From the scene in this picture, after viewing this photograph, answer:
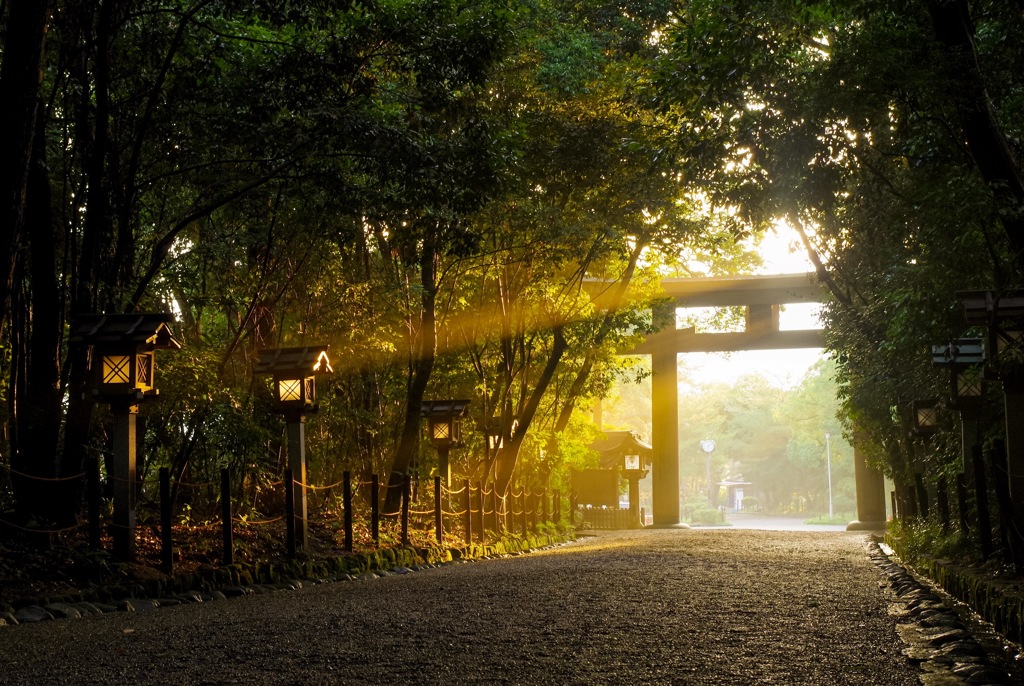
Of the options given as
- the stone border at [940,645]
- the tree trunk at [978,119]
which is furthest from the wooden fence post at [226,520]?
the tree trunk at [978,119]

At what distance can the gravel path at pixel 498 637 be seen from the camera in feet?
13.1

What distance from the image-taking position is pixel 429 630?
511 cm

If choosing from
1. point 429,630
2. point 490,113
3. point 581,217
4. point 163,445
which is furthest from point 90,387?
point 581,217

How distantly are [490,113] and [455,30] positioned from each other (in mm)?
3315

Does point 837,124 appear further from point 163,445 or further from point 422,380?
point 163,445

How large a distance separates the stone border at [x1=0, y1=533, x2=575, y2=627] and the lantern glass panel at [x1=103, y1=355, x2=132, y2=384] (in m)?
1.62

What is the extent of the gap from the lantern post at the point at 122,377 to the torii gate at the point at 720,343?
54.3 ft

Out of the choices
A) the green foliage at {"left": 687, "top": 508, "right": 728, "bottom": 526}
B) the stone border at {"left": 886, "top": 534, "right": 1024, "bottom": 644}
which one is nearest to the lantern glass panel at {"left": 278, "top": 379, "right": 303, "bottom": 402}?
the stone border at {"left": 886, "top": 534, "right": 1024, "bottom": 644}

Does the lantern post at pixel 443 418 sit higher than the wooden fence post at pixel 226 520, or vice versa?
the lantern post at pixel 443 418

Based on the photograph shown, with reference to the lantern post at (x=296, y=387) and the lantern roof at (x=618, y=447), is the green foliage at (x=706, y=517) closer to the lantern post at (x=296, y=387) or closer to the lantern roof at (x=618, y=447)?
the lantern roof at (x=618, y=447)

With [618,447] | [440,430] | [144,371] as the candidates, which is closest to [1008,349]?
[144,371]

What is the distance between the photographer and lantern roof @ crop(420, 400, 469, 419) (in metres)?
13.8

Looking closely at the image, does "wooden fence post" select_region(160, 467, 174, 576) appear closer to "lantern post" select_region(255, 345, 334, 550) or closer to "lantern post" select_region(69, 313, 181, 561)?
"lantern post" select_region(69, 313, 181, 561)

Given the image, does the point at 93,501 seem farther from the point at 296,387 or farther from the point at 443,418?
the point at 443,418
